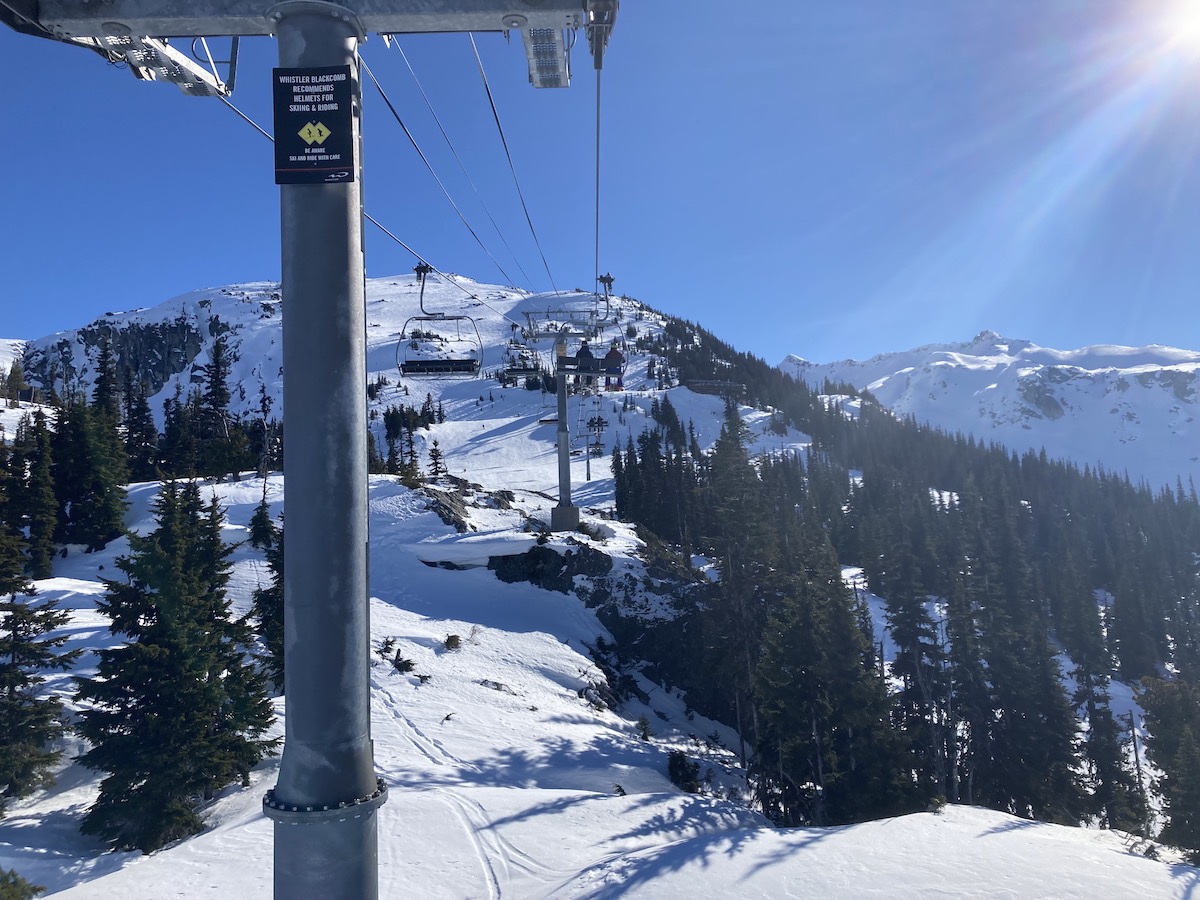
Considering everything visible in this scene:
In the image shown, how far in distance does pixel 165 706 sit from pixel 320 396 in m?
18.5

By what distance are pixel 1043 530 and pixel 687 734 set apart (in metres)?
91.3

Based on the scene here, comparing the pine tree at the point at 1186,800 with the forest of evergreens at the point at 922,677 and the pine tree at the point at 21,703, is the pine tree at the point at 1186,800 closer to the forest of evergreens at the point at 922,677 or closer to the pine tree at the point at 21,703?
the forest of evergreens at the point at 922,677

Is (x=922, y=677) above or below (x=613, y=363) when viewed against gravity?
below

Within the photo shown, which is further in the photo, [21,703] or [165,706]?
[165,706]

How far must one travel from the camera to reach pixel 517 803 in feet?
54.2

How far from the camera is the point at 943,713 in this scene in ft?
115

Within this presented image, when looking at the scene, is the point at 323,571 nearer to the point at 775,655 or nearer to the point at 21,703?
the point at 21,703

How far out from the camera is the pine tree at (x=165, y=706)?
16.4m

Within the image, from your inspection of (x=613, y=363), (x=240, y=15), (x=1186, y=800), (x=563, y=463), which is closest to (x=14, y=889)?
(x=240, y=15)

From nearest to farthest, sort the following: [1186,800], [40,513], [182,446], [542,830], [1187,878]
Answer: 1. [1187,878]
2. [542,830]
3. [1186,800]
4. [40,513]
5. [182,446]

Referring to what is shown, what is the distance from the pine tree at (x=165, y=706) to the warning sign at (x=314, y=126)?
1804 centimetres

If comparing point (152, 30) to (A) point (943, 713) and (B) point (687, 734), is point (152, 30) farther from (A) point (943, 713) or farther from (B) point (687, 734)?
(A) point (943, 713)

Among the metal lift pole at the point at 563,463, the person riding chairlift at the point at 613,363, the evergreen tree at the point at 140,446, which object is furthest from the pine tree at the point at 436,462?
the person riding chairlift at the point at 613,363

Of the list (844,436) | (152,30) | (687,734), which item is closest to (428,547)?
(687,734)
